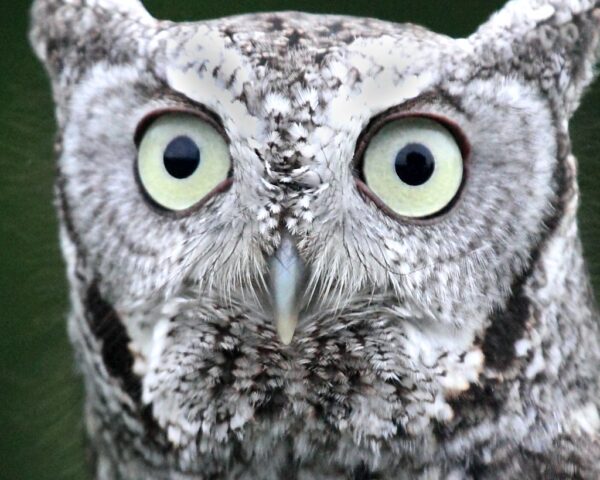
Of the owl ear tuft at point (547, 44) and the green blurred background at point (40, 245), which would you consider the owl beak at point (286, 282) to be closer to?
the owl ear tuft at point (547, 44)

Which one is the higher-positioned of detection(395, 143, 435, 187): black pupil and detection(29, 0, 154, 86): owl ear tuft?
detection(29, 0, 154, 86): owl ear tuft

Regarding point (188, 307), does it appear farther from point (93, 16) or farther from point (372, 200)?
point (93, 16)

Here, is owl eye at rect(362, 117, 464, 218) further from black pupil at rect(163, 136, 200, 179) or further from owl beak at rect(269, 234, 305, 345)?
black pupil at rect(163, 136, 200, 179)

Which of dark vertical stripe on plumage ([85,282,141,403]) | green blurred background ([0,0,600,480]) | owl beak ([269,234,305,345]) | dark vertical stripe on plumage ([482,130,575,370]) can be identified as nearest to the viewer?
owl beak ([269,234,305,345])

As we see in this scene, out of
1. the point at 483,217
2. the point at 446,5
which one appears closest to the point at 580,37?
the point at 483,217

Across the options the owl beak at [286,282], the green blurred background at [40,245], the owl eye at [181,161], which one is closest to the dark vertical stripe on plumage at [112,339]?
the owl eye at [181,161]

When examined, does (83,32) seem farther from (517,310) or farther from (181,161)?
(517,310)

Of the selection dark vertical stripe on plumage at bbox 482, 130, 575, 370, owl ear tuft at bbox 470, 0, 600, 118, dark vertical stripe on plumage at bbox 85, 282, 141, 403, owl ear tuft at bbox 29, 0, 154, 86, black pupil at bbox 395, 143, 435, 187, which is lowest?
dark vertical stripe on plumage at bbox 85, 282, 141, 403

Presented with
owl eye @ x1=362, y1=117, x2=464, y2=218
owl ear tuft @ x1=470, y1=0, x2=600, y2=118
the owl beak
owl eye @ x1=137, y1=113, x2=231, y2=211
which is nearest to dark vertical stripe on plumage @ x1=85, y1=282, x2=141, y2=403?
owl eye @ x1=137, y1=113, x2=231, y2=211
